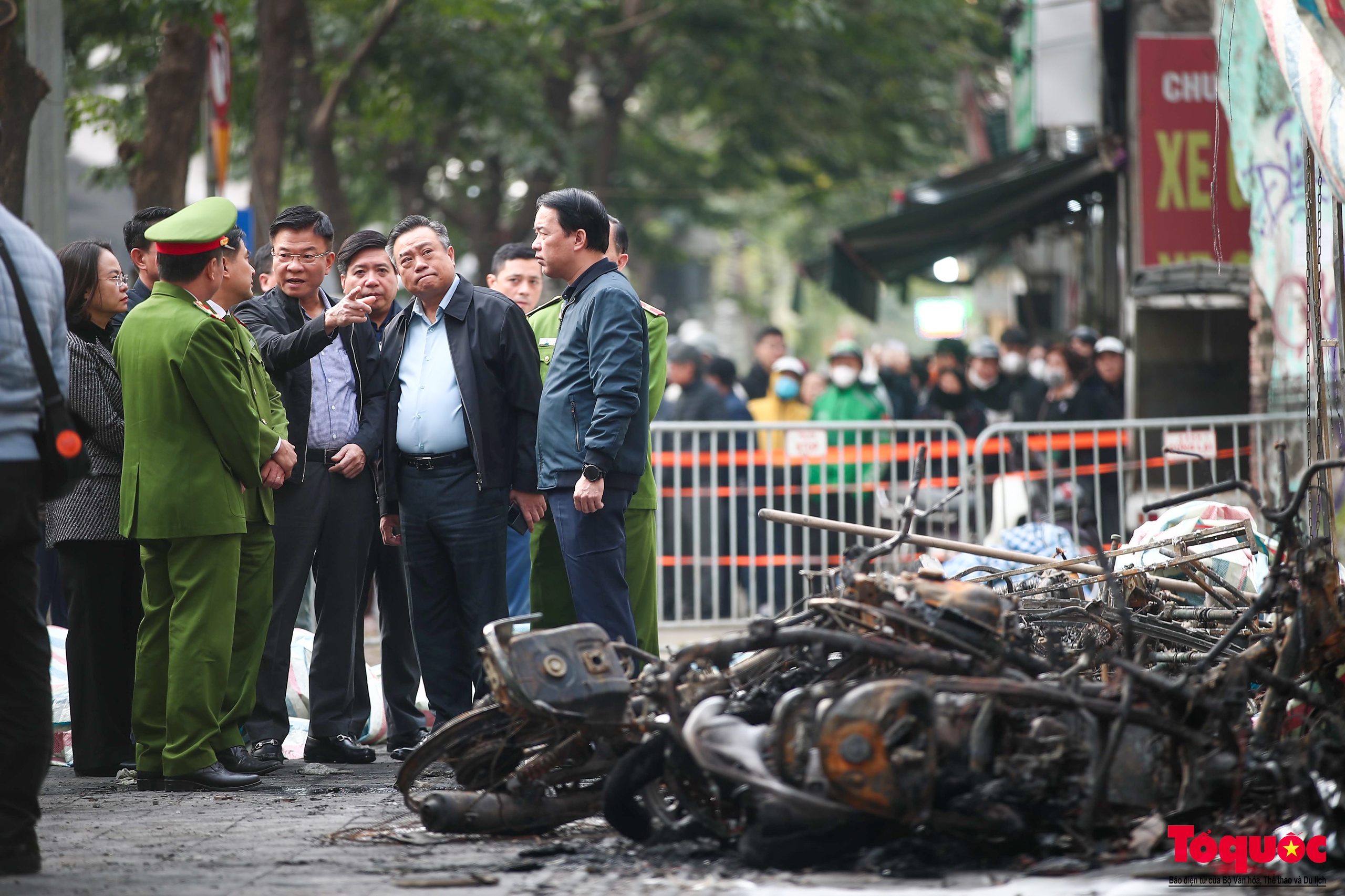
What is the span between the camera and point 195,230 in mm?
5617

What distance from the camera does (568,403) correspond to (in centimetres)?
604

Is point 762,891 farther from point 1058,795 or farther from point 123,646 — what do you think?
point 123,646

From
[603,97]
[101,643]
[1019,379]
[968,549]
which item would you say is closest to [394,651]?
[101,643]

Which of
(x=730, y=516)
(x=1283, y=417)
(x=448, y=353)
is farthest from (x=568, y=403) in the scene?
(x=1283, y=417)

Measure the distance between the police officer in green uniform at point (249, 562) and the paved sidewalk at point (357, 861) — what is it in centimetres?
42

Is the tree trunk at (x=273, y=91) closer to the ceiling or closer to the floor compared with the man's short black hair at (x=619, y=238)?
closer to the ceiling

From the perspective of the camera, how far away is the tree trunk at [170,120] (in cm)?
1126

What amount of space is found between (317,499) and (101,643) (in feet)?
3.26

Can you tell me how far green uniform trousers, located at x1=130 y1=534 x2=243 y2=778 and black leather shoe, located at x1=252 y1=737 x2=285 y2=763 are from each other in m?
0.53

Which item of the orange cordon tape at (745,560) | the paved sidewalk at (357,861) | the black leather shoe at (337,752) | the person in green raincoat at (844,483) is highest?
the person in green raincoat at (844,483)

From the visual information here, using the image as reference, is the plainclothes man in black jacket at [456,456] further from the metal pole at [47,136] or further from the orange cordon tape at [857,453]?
the orange cordon tape at [857,453]

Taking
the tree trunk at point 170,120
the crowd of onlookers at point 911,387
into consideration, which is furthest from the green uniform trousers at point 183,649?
the crowd of onlookers at point 911,387

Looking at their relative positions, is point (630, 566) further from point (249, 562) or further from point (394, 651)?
point (249, 562)

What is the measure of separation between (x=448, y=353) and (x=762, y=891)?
10.2 feet
